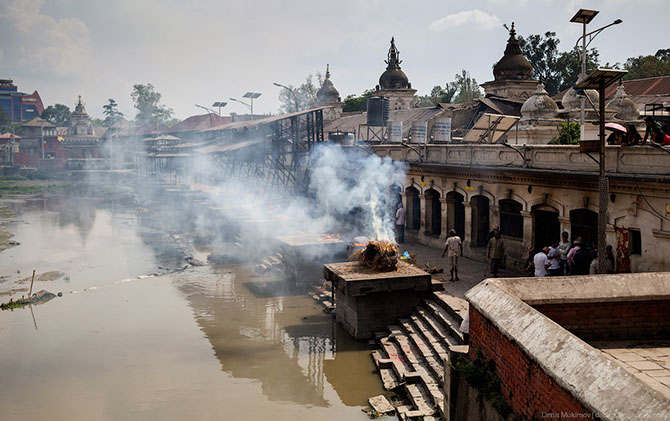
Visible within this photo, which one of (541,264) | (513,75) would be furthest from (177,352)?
(513,75)

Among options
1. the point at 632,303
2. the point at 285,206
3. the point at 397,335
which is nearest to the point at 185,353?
the point at 397,335

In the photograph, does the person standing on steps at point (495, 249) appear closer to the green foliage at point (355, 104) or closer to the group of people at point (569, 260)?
the group of people at point (569, 260)

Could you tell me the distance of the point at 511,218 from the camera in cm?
1764

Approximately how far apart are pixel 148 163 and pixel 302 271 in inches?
2400

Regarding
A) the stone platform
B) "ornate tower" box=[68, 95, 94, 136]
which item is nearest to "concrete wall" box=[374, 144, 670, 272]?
the stone platform

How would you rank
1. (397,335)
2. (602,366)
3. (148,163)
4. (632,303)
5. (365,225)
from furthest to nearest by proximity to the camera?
(148,163) → (365,225) → (397,335) → (632,303) → (602,366)

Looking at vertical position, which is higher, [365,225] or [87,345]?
[365,225]

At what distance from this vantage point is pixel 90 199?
177 ft

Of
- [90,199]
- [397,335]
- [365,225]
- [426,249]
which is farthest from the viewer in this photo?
[90,199]

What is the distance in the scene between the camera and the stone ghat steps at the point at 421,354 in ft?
32.9

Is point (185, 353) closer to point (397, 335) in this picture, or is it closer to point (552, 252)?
point (397, 335)

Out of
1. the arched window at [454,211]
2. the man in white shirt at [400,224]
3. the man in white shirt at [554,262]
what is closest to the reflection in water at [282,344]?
the man in white shirt at [554,262]

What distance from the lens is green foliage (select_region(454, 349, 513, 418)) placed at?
6.35 meters

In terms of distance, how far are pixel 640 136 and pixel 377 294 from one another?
21.7 feet
